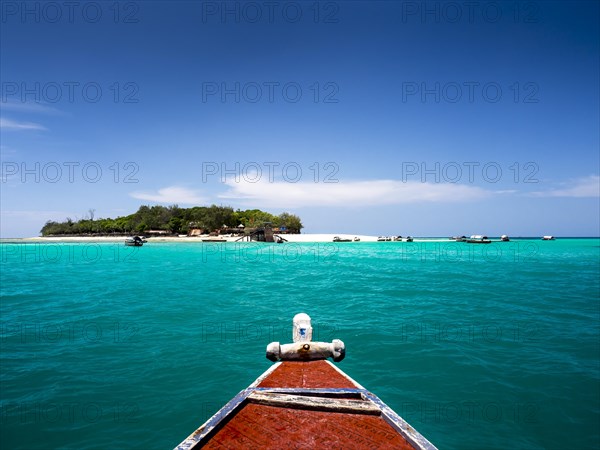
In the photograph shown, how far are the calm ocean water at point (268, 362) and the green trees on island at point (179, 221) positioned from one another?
94.2 metres

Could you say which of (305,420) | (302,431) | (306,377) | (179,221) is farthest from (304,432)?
(179,221)

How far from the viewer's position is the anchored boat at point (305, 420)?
4.20 m

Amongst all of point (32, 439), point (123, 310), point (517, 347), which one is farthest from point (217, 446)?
point (123, 310)

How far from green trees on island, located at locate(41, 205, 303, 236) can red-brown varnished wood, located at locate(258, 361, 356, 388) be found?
10613 centimetres

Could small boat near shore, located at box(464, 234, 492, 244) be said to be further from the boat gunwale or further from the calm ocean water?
the boat gunwale

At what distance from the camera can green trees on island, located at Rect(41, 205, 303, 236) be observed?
122 m

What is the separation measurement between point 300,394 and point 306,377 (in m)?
0.97

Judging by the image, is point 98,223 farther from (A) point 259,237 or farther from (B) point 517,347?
(B) point 517,347

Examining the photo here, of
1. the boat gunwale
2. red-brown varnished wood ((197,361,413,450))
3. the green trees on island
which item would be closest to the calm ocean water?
the boat gunwale

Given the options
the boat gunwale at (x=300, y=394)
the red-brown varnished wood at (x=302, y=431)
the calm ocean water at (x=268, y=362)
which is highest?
the boat gunwale at (x=300, y=394)

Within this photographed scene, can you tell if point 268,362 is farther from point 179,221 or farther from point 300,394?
point 179,221

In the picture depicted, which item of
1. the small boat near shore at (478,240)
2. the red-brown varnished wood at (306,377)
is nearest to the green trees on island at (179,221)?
the small boat near shore at (478,240)

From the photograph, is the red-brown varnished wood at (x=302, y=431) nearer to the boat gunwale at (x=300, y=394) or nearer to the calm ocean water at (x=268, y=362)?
the boat gunwale at (x=300, y=394)

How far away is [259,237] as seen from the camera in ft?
351
